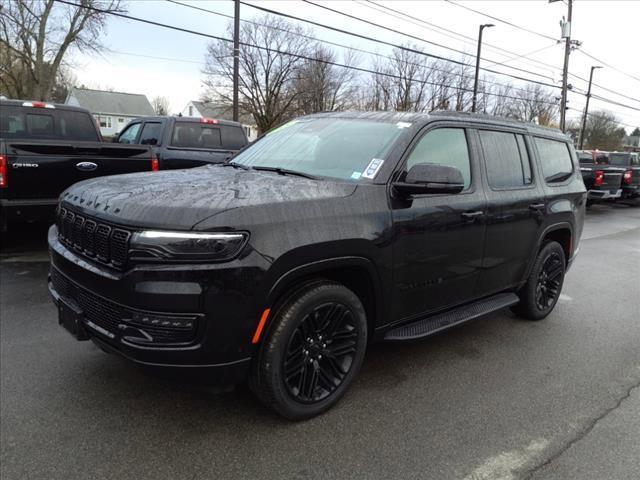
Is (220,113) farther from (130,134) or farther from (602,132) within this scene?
(602,132)

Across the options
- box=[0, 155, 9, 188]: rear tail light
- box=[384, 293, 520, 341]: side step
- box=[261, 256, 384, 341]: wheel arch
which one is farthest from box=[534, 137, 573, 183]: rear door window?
box=[0, 155, 9, 188]: rear tail light

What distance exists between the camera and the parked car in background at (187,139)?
859 centimetres

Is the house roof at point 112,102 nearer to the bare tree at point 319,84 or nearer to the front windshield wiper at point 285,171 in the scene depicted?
the bare tree at point 319,84

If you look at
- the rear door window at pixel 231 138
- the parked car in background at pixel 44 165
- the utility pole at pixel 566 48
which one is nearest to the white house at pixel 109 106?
the utility pole at pixel 566 48

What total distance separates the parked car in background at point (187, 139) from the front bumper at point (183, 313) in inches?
240

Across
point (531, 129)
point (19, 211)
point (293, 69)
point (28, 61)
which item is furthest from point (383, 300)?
point (293, 69)

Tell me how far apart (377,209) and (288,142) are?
1228mm

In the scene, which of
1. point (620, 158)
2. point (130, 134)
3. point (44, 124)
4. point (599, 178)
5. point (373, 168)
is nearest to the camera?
point (373, 168)

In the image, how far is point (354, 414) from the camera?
117 inches

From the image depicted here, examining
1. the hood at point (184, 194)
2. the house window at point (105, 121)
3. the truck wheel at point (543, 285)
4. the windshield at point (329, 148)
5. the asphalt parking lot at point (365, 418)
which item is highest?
the house window at point (105, 121)

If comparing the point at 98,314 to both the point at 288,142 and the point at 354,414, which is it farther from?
the point at 288,142

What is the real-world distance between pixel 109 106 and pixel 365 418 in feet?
245

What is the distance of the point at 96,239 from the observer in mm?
2516

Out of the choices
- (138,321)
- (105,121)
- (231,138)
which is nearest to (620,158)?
(231,138)
